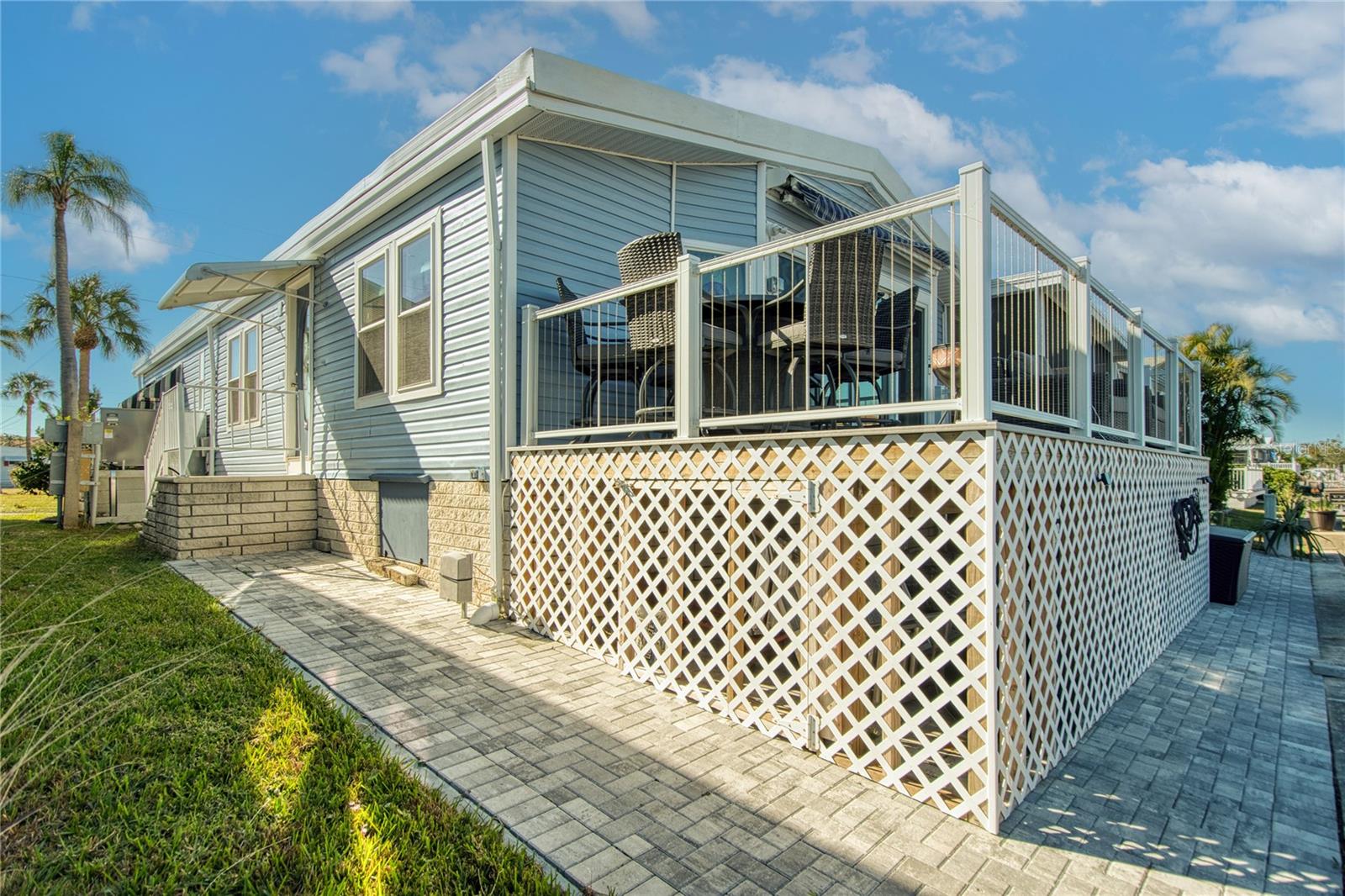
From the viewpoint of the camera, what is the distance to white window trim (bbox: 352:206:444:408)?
6.59m

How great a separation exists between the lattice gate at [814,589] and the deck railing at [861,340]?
29cm

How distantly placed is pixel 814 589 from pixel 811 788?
2.89 ft

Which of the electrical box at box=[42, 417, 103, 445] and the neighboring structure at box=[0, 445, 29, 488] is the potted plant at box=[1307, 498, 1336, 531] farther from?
the neighboring structure at box=[0, 445, 29, 488]

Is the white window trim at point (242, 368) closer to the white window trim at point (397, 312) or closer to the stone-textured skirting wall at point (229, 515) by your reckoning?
the stone-textured skirting wall at point (229, 515)

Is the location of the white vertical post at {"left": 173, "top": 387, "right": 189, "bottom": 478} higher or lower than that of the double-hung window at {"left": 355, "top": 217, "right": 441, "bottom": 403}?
lower

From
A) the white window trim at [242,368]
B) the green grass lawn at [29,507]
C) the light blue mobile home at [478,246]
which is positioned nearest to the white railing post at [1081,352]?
the light blue mobile home at [478,246]

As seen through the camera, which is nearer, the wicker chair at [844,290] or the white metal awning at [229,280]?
the wicker chair at [844,290]

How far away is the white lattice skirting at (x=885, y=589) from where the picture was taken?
2.69m

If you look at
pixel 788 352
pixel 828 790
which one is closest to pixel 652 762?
pixel 828 790

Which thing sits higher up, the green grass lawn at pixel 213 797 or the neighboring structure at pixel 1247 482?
the neighboring structure at pixel 1247 482

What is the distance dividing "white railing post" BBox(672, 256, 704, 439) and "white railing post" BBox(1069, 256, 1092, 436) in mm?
2244

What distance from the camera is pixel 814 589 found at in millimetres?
3213

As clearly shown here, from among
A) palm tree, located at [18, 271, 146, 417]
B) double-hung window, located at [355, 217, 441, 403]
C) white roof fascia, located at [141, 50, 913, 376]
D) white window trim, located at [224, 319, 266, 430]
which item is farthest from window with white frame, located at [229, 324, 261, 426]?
palm tree, located at [18, 271, 146, 417]

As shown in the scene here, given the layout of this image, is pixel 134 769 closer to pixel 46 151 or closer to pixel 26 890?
pixel 26 890
